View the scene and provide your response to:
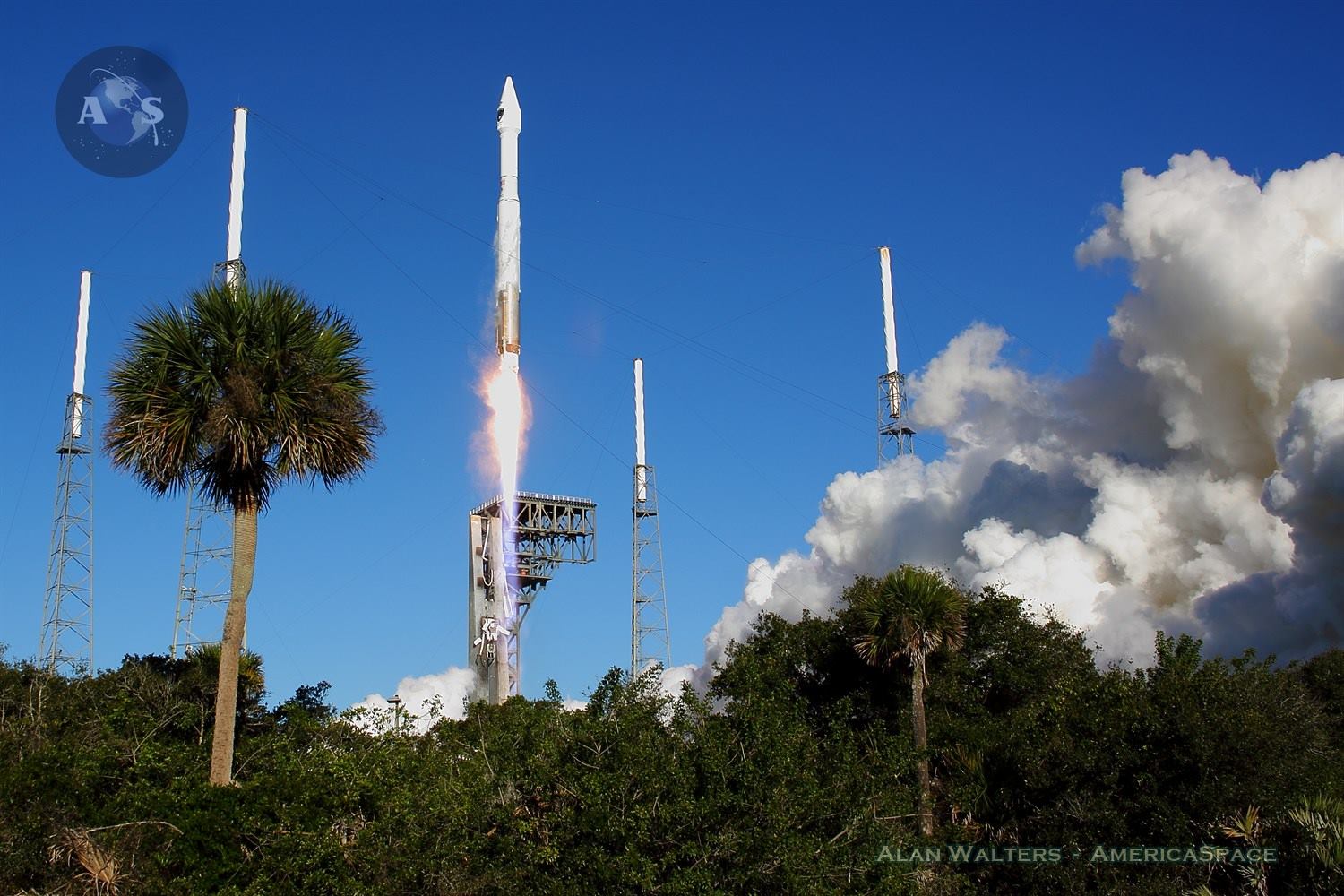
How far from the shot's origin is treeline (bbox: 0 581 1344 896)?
18.7 metres

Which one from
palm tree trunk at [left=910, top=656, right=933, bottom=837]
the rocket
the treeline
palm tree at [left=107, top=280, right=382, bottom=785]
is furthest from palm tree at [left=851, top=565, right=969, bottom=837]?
the rocket

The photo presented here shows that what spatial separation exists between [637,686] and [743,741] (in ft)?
7.59

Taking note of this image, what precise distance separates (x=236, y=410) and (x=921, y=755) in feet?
44.4

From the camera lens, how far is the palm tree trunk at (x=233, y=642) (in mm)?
21797

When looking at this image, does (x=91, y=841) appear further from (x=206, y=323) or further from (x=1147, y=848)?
(x=1147, y=848)

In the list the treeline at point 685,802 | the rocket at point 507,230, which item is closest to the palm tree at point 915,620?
the treeline at point 685,802

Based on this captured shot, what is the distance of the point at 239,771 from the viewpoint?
1073 inches

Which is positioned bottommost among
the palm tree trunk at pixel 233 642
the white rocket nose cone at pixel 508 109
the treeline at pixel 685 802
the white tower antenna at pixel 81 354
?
the treeline at pixel 685 802

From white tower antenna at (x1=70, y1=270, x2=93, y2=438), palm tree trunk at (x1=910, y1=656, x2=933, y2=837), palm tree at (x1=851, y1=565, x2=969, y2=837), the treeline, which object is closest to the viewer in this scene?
the treeline

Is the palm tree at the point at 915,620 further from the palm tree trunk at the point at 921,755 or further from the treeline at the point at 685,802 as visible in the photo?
the treeline at the point at 685,802

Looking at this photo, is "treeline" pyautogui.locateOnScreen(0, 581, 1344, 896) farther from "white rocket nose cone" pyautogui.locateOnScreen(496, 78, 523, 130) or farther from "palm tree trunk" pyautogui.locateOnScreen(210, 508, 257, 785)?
"white rocket nose cone" pyautogui.locateOnScreen(496, 78, 523, 130)

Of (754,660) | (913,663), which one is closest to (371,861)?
(913,663)

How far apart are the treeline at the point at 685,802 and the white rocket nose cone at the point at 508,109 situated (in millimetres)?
37852

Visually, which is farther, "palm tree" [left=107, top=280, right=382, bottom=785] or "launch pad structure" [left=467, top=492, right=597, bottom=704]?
"launch pad structure" [left=467, top=492, right=597, bottom=704]
